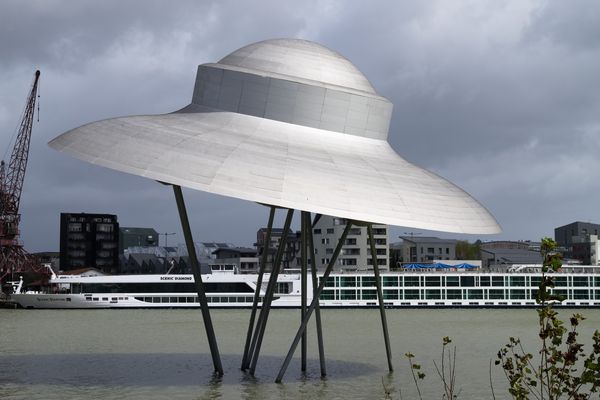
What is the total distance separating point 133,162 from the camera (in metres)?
26.9

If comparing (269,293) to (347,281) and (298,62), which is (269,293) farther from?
(347,281)

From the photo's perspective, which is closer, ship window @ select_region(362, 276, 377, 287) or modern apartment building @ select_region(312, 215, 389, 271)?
ship window @ select_region(362, 276, 377, 287)

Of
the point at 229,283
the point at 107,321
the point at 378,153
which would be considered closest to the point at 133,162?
the point at 378,153

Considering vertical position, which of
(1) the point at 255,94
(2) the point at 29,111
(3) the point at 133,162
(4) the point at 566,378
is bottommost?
(4) the point at 566,378

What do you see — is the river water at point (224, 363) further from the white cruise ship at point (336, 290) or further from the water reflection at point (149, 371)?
the white cruise ship at point (336, 290)

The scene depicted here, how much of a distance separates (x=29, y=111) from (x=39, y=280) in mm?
24733

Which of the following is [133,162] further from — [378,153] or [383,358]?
[383,358]

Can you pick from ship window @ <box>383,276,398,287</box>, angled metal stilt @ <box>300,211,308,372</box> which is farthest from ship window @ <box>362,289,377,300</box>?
angled metal stilt @ <box>300,211,308,372</box>

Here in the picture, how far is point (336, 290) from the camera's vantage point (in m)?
126

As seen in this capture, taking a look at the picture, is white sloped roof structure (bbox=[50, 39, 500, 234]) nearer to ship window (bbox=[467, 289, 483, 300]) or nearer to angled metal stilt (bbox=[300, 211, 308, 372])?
angled metal stilt (bbox=[300, 211, 308, 372])

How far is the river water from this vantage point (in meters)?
32.2

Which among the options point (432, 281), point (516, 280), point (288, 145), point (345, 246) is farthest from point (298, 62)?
point (345, 246)

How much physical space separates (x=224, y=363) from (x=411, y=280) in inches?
3477

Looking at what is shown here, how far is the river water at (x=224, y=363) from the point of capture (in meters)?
32.2
